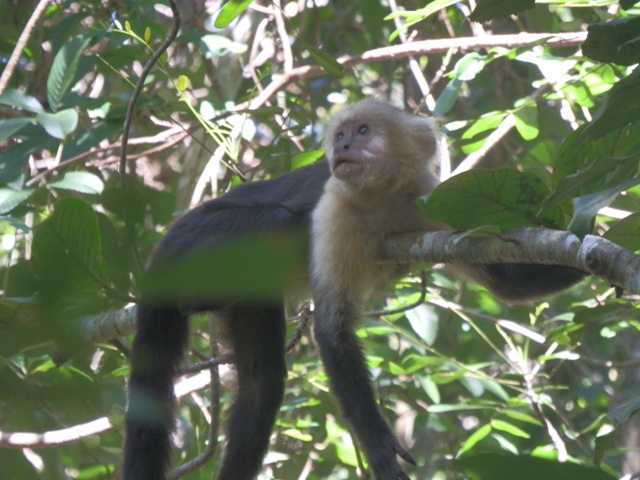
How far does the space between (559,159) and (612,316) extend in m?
1.63

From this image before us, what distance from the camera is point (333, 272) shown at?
283cm

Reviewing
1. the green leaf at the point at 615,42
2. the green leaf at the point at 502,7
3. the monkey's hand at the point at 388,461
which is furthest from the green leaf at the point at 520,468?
the monkey's hand at the point at 388,461

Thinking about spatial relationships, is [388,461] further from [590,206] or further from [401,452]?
[590,206]

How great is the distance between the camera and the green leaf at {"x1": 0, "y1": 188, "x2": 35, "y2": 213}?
7.89 feet

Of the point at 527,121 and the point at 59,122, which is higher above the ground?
the point at 59,122

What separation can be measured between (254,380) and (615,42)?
2.12 m

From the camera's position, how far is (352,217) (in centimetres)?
287

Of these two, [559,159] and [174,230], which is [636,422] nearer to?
[174,230]

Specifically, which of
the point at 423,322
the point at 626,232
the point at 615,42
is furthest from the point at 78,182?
the point at 615,42

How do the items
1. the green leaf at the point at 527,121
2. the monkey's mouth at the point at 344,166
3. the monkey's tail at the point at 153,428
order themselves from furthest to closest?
the green leaf at the point at 527,121, the monkey's mouth at the point at 344,166, the monkey's tail at the point at 153,428

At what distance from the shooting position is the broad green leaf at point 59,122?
2.89 metres

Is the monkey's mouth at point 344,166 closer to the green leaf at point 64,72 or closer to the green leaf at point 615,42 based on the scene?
the green leaf at point 64,72

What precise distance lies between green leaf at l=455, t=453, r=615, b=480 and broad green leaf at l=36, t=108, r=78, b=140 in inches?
103

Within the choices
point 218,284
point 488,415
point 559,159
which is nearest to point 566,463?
point 218,284
